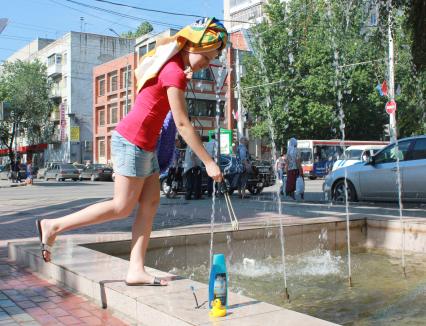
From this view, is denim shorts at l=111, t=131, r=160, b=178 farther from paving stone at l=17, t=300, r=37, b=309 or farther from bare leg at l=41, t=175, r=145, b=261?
paving stone at l=17, t=300, r=37, b=309

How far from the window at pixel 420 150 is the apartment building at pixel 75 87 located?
1921 inches

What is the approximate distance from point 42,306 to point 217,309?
1557 mm

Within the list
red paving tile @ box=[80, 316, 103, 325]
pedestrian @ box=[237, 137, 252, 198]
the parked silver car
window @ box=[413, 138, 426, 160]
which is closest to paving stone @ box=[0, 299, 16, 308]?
red paving tile @ box=[80, 316, 103, 325]

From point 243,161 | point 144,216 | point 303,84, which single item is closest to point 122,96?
point 303,84

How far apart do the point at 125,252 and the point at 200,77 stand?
45.5 m

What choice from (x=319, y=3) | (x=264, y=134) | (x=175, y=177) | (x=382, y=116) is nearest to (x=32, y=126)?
(x=264, y=134)

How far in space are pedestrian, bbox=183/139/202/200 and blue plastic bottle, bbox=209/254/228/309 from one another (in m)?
11.9

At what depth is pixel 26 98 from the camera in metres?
57.0

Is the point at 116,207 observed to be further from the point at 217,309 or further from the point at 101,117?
the point at 101,117

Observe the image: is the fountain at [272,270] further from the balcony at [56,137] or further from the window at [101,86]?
the balcony at [56,137]

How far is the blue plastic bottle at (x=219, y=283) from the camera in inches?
125

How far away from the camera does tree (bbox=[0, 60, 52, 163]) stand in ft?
185

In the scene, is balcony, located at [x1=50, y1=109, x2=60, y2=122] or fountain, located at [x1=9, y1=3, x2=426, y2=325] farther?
balcony, located at [x1=50, y1=109, x2=60, y2=122]

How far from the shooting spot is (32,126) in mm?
60000
